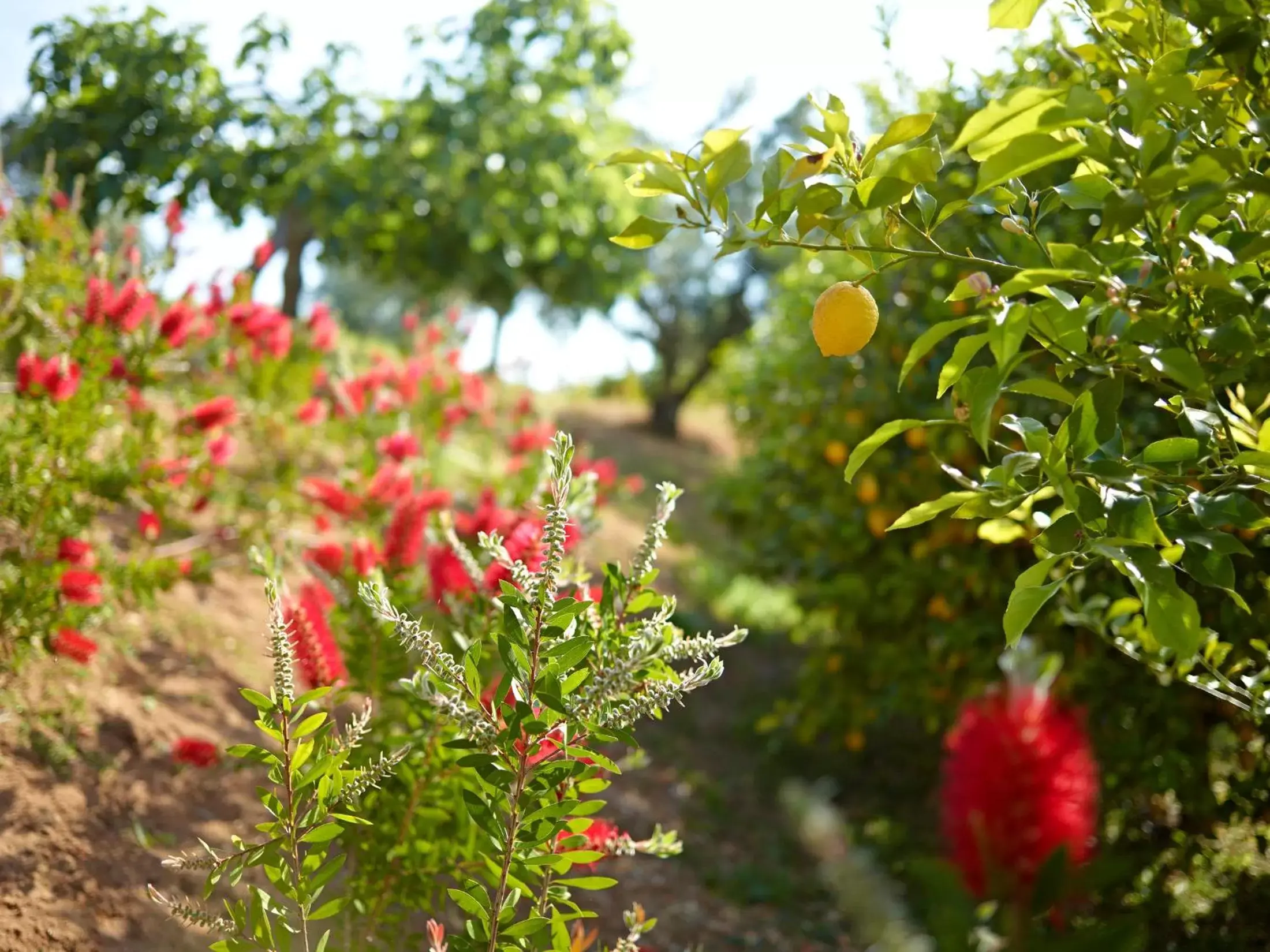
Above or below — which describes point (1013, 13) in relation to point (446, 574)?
above

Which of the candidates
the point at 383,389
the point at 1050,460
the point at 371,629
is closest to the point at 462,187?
the point at 383,389

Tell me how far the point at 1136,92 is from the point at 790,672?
4349mm

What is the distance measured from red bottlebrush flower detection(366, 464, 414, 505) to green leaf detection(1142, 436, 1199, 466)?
6.27 ft

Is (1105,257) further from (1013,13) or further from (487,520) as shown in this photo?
(487,520)

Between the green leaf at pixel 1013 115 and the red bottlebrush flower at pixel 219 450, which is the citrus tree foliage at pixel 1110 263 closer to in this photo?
the green leaf at pixel 1013 115

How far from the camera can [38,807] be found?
1604mm

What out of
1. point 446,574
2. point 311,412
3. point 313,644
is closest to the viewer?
point 313,644

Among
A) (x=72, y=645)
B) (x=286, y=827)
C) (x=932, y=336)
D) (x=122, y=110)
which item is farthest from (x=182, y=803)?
(x=122, y=110)

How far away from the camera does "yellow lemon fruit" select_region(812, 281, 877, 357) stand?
36.9 inches

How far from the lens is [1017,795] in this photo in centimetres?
57

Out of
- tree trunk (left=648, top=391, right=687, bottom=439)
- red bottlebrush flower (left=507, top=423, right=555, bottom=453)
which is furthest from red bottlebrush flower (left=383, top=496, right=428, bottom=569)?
tree trunk (left=648, top=391, right=687, bottom=439)

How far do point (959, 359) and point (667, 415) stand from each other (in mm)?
11373

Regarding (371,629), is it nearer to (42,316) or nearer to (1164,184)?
(42,316)

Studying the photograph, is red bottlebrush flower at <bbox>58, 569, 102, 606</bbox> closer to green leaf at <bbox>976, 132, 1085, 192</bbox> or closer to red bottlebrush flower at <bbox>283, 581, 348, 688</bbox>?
red bottlebrush flower at <bbox>283, 581, 348, 688</bbox>
